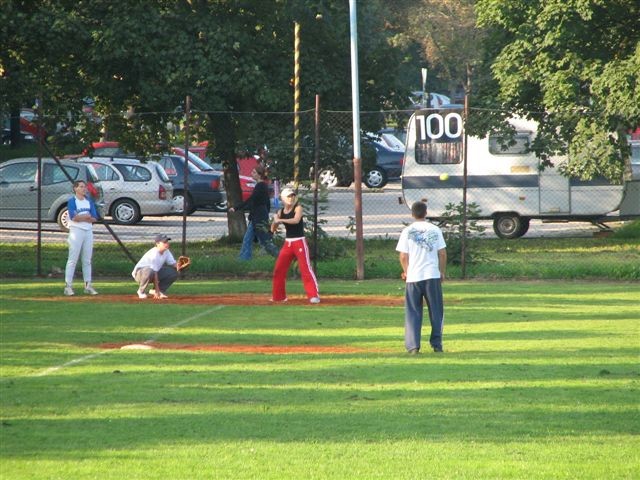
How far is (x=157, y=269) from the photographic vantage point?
1984 centimetres

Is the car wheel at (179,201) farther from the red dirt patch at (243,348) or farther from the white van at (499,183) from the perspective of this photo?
the red dirt patch at (243,348)

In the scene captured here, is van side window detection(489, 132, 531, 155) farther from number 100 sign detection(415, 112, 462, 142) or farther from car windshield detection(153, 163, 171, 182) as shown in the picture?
car windshield detection(153, 163, 171, 182)

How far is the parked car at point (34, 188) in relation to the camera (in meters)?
31.6

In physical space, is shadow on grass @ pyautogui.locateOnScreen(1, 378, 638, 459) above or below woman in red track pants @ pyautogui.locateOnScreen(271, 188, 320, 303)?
below

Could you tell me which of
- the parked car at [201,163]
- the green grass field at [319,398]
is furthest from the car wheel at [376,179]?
the green grass field at [319,398]

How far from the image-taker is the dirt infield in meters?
19.7

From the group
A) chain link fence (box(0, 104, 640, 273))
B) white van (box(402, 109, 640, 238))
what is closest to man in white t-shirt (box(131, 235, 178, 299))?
chain link fence (box(0, 104, 640, 273))

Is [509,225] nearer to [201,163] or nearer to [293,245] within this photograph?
[201,163]

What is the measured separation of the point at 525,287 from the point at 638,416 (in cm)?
1188

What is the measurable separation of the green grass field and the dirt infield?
1.53 metres

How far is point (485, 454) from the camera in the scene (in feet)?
28.9

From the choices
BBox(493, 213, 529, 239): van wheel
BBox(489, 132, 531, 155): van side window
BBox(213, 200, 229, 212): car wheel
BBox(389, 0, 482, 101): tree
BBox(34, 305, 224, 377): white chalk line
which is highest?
BBox(389, 0, 482, 101): tree

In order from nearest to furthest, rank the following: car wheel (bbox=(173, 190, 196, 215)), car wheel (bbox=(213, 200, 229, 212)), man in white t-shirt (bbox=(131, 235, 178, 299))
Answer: man in white t-shirt (bbox=(131, 235, 178, 299)), car wheel (bbox=(173, 190, 196, 215)), car wheel (bbox=(213, 200, 229, 212))

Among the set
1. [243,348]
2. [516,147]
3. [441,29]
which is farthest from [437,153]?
[441,29]
